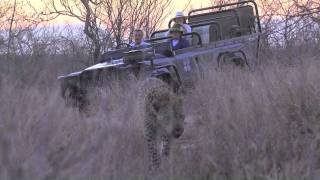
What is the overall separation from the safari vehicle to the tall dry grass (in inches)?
21.5

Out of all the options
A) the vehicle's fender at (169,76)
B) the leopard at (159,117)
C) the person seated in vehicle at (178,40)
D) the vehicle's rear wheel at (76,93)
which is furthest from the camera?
the person seated in vehicle at (178,40)

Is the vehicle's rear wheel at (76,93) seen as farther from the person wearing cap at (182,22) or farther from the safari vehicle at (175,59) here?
the person wearing cap at (182,22)

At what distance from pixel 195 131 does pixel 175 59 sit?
2.22m

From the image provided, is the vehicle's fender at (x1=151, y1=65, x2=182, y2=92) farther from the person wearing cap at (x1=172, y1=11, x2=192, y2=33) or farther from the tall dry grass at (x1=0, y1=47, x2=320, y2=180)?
the person wearing cap at (x1=172, y1=11, x2=192, y2=33)

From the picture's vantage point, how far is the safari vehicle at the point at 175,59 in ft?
31.2

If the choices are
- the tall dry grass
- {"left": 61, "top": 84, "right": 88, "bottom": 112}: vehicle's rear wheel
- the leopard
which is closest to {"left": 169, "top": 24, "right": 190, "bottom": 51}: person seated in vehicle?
the tall dry grass

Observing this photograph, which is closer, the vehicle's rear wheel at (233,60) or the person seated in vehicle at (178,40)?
the vehicle's rear wheel at (233,60)

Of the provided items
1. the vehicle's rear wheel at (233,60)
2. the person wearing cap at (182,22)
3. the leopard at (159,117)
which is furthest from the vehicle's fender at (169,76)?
the person wearing cap at (182,22)

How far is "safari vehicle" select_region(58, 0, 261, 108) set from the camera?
952cm

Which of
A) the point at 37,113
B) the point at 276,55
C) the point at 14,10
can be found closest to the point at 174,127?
the point at 37,113

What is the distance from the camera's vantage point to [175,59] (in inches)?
397

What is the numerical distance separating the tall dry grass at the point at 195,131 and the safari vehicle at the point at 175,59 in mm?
546

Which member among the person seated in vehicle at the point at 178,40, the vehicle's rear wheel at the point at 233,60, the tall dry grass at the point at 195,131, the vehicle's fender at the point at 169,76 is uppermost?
the person seated in vehicle at the point at 178,40

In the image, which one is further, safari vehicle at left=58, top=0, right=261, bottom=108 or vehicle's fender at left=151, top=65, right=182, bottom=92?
safari vehicle at left=58, top=0, right=261, bottom=108
